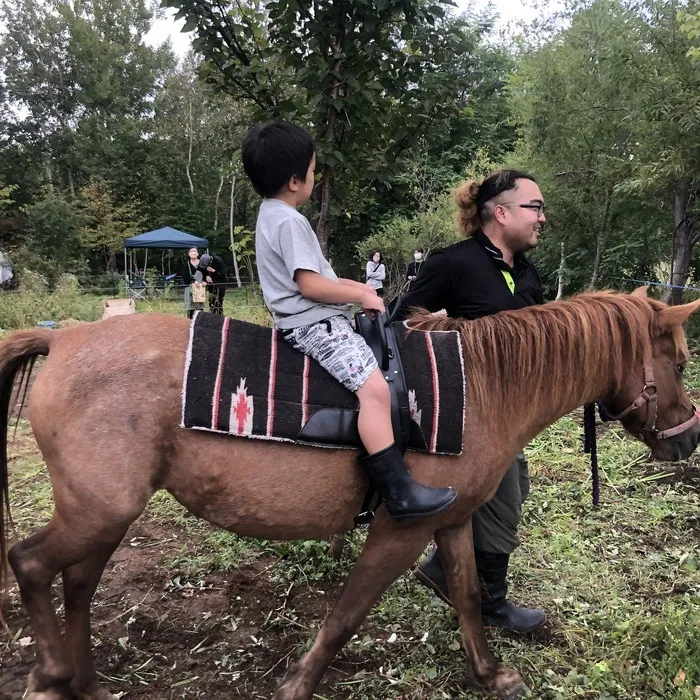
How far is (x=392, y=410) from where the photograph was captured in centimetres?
191

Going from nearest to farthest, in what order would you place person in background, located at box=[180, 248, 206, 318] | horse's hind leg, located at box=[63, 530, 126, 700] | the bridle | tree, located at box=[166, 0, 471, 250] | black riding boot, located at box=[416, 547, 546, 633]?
horse's hind leg, located at box=[63, 530, 126, 700] < the bridle < black riding boot, located at box=[416, 547, 546, 633] < tree, located at box=[166, 0, 471, 250] < person in background, located at box=[180, 248, 206, 318]

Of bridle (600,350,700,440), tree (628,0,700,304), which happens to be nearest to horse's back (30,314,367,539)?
bridle (600,350,700,440)

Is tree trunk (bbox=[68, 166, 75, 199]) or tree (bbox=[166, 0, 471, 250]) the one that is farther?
tree trunk (bbox=[68, 166, 75, 199])

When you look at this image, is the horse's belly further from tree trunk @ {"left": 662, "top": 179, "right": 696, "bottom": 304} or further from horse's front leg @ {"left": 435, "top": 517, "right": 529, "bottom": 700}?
tree trunk @ {"left": 662, "top": 179, "right": 696, "bottom": 304}

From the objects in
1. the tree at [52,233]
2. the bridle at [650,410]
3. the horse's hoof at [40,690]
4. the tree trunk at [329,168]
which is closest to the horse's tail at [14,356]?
the horse's hoof at [40,690]

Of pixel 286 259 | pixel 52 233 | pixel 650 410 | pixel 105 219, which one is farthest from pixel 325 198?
pixel 105 219

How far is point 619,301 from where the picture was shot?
2223 millimetres

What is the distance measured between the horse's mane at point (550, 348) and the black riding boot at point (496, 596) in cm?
93

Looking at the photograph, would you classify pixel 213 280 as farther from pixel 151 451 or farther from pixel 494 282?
pixel 151 451

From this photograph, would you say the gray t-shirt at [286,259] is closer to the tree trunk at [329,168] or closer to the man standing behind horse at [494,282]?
the man standing behind horse at [494,282]

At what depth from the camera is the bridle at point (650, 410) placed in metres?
2.20

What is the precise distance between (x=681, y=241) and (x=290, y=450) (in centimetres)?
930

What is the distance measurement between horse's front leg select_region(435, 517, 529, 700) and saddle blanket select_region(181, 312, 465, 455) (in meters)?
0.58

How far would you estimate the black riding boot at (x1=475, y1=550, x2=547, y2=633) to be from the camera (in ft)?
8.46
